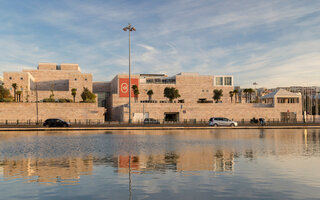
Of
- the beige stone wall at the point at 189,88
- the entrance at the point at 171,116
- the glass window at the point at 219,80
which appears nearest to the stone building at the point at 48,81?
the beige stone wall at the point at 189,88

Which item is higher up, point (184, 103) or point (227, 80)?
point (227, 80)

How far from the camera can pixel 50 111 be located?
6988cm

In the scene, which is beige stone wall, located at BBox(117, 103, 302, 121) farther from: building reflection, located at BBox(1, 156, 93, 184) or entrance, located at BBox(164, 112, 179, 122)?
building reflection, located at BBox(1, 156, 93, 184)

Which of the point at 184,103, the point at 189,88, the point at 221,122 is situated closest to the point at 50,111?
the point at 184,103

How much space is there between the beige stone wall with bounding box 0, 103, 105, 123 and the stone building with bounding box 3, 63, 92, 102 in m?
11.3

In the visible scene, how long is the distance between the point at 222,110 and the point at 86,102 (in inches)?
1428

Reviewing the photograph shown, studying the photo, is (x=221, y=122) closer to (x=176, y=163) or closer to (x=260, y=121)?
(x=260, y=121)

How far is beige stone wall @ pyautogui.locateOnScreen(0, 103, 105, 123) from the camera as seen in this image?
67500mm

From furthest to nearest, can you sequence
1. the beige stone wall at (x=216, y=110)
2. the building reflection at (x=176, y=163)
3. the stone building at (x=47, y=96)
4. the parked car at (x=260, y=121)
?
the beige stone wall at (x=216, y=110)
the stone building at (x=47, y=96)
the parked car at (x=260, y=121)
the building reflection at (x=176, y=163)

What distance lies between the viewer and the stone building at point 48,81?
8388 cm

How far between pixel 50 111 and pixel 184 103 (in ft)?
110

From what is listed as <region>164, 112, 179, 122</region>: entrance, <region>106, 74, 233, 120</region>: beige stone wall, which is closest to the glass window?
<region>106, 74, 233, 120</region>: beige stone wall

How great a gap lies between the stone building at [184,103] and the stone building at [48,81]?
1095cm

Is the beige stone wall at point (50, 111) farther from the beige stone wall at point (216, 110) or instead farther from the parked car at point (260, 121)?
the parked car at point (260, 121)
